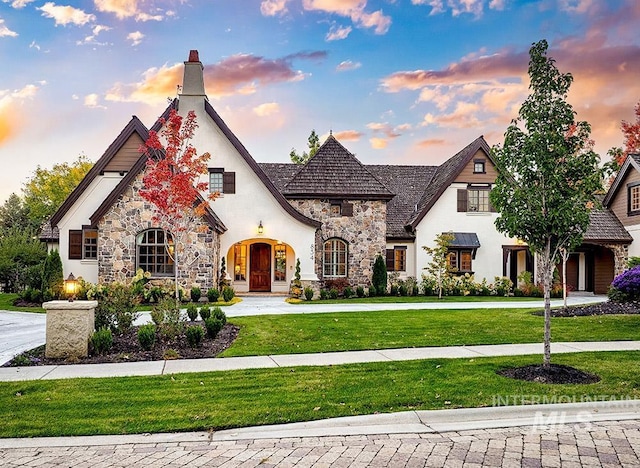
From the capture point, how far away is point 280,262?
2598 centimetres

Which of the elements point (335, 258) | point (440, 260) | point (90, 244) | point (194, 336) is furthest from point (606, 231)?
point (194, 336)

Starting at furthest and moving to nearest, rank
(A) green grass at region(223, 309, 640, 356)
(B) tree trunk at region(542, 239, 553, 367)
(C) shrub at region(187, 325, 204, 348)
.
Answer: (A) green grass at region(223, 309, 640, 356)
(C) shrub at region(187, 325, 204, 348)
(B) tree trunk at region(542, 239, 553, 367)

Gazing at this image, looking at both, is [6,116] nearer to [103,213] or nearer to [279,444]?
[103,213]

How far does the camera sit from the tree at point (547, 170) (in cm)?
841

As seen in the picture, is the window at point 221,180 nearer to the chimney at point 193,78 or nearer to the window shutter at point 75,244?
the chimney at point 193,78

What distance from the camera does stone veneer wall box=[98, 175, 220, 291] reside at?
21859 mm

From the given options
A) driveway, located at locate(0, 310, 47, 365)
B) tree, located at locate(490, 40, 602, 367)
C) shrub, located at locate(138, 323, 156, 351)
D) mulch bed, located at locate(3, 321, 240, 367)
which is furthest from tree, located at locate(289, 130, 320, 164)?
tree, located at locate(490, 40, 602, 367)

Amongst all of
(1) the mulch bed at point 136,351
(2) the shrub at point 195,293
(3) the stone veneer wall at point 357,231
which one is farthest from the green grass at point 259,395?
(3) the stone veneer wall at point 357,231

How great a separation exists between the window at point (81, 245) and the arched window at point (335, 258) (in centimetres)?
999

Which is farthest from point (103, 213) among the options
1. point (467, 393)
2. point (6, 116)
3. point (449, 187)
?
point (467, 393)

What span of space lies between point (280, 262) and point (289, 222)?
8.05ft

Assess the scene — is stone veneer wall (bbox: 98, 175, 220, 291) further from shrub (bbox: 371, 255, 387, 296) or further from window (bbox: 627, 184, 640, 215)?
window (bbox: 627, 184, 640, 215)

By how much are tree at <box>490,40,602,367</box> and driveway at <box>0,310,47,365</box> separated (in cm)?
871

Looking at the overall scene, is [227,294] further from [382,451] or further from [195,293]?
[382,451]
